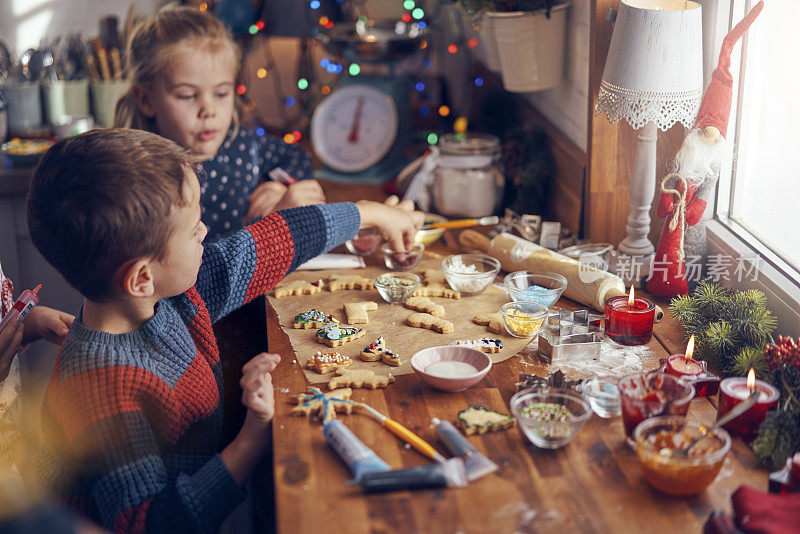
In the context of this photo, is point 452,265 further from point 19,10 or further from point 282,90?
point 19,10

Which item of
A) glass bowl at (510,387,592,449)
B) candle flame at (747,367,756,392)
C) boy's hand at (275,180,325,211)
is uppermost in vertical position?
boy's hand at (275,180,325,211)

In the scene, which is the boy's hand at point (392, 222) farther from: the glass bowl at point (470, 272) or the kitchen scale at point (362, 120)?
the kitchen scale at point (362, 120)

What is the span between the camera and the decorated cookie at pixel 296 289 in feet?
5.76

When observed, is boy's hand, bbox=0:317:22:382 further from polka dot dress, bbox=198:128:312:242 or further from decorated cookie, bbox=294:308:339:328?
polka dot dress, bbox=198:128:312:242

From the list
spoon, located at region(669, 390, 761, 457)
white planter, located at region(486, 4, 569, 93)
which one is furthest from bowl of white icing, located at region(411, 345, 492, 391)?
white planter, located at region(486, 4, 569, 93)

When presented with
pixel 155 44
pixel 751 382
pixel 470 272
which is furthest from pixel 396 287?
pixel 155 44

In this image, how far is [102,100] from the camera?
2906mm

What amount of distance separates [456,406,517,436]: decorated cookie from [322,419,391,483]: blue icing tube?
0.16 m

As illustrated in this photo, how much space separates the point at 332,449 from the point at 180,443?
1.17ft

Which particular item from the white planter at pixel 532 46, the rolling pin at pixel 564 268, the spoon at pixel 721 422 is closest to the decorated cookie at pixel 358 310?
the rolling pin at pixel 564 268

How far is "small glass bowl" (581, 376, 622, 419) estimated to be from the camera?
125 cm

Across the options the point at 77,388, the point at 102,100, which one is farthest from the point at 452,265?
the point at 102,100

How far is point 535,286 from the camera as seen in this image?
1.69 m

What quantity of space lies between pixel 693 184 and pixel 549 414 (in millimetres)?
699
